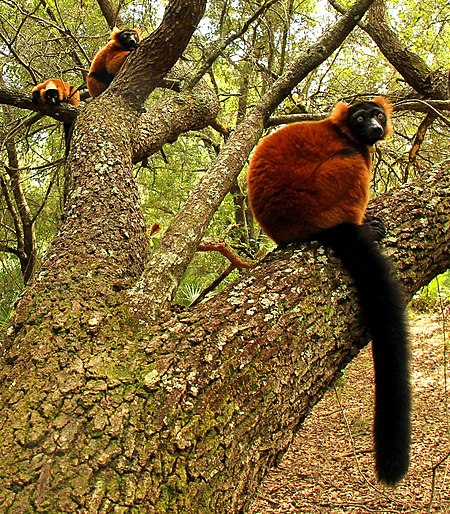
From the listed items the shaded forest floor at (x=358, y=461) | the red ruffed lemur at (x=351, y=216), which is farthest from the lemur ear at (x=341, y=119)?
the shaded forest floor at (x=358, y=461)

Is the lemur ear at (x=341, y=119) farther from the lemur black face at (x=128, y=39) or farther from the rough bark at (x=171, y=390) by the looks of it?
the lemur black face at (x=128, y=39)

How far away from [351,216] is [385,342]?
0.85m

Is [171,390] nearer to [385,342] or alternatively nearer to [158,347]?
[158,347]

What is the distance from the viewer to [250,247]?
7.46m

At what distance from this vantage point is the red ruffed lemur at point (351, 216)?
6.86 ft

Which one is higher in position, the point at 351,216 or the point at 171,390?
the point at 171,390

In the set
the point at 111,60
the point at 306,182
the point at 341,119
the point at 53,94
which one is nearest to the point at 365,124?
the point at 341,119

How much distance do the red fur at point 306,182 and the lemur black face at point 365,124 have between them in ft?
0.35

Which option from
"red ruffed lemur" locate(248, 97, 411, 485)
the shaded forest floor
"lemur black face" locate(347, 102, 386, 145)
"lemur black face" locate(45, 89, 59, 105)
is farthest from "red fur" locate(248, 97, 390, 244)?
"lemur black face" locate(45, 89, 59, 105)

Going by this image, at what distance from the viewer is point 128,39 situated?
276 inches

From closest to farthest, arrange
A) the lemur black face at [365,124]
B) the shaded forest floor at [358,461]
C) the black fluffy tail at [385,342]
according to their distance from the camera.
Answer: the black fluffy tail at [385,342] → the lemur black face at [365,124] → the shaded forest floor at [358,461]

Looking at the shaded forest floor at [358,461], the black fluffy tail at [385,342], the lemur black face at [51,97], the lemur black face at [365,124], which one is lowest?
the shaded forest floor at [358,461]

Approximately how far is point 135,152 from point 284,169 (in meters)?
1.61

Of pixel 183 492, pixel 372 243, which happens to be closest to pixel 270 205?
pixel 372 243
